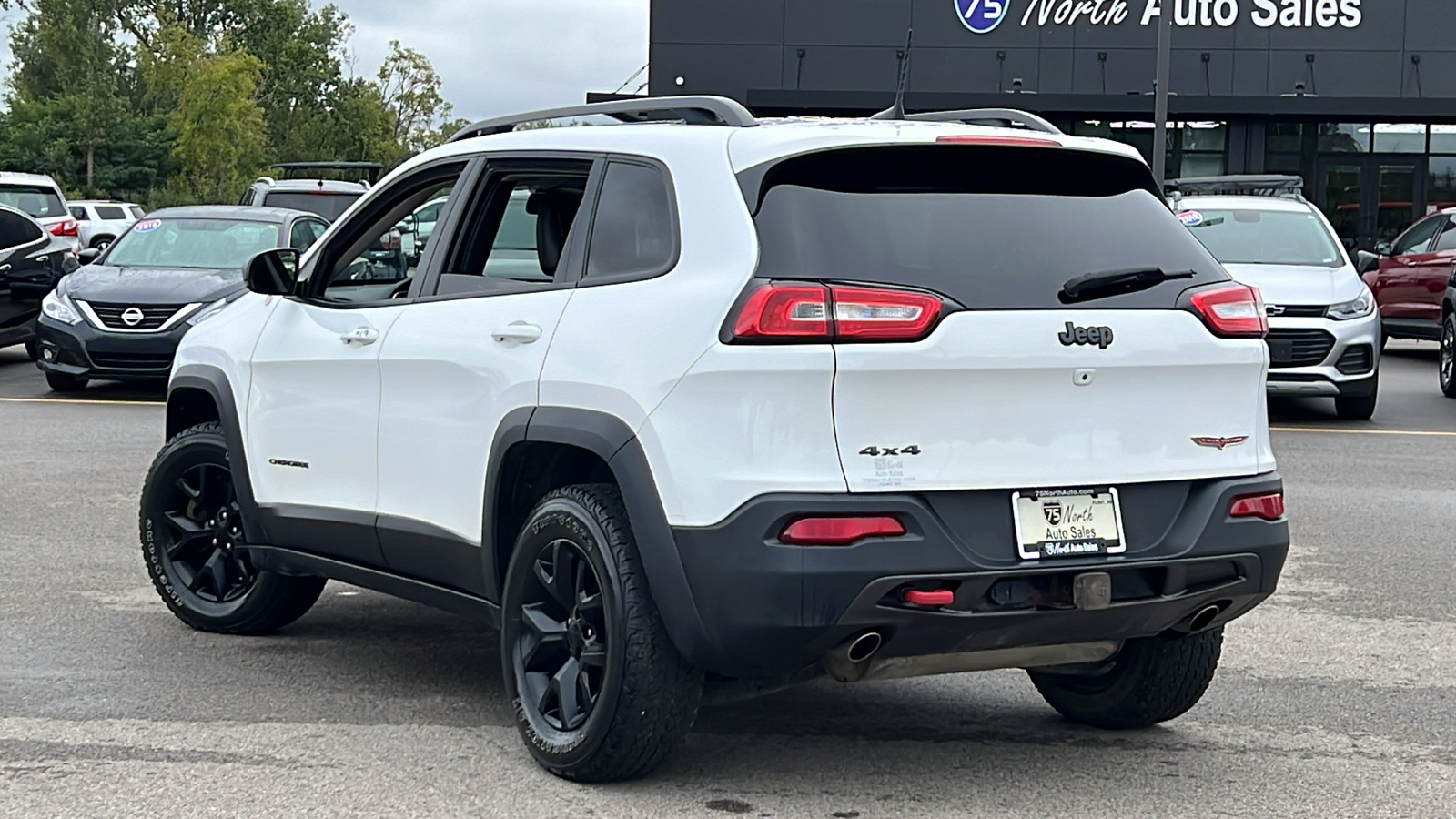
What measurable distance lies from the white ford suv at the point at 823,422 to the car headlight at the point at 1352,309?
9573mm

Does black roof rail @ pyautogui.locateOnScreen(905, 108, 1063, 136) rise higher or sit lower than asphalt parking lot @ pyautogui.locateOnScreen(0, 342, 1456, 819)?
higher

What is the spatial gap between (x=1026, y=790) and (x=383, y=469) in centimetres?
211

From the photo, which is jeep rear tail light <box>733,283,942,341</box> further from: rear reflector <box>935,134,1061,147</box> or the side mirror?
the side mirror

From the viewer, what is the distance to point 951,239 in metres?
4.59

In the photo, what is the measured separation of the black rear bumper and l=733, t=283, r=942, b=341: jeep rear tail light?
373mm

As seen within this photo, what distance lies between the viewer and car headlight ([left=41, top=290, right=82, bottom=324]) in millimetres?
15023

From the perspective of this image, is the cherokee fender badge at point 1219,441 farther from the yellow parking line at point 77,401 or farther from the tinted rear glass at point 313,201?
the tinted rear glass at point 313,201

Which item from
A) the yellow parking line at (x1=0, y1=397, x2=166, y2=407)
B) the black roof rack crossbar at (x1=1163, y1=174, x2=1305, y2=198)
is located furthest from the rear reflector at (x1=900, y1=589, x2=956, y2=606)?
the black roof rack crossbar at (x1=1163, y1=174, x2=1305, y2=198)

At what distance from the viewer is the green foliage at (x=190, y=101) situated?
206 feet

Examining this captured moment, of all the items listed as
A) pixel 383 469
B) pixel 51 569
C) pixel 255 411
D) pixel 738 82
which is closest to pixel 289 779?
pixel 383 469

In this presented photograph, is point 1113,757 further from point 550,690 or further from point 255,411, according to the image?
point 255,411

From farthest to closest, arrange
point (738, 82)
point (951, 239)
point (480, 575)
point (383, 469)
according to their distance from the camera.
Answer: point (738, 82) < point (383, 469) < point (480, 575) < point (951, 239)

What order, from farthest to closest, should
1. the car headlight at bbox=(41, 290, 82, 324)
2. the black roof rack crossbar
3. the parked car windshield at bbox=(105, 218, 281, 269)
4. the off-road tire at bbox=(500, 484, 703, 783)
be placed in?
the black roof rack crossbar < the parked car windshield at bbox=(105, 218, 281, 269) < the car headlight at bbox=(41, 290, 82, 324) < the off-road tire at bbox=(500, 484, 703, 783)

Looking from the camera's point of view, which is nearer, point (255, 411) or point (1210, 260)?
point (1210, 260)
